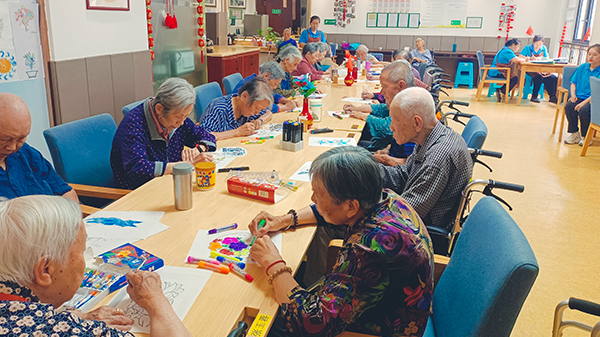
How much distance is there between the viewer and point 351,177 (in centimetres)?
127

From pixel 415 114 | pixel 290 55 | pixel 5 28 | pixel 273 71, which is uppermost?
pixel 5 28

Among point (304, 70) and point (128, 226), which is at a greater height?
point (304, 70)

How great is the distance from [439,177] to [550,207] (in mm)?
2437

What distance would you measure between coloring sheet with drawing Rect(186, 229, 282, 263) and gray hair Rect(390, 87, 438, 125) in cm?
103

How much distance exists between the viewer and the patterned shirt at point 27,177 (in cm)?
190

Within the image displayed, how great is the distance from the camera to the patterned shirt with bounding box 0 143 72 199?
1.90 metres

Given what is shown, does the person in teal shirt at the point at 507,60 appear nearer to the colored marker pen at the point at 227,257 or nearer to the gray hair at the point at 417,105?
the gray hair at the point at 417,105

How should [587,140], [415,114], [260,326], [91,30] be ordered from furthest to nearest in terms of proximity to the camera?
[587,140] → [91,30] → [415,114] → [260,326]

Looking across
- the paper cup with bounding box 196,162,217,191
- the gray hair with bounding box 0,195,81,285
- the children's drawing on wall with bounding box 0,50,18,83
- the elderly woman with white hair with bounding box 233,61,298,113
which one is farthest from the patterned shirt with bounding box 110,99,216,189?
the elderly woman with white hair with bounding box 233,61,298,113

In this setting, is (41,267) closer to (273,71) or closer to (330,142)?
(330,142)

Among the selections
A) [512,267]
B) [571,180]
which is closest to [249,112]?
[512,267]

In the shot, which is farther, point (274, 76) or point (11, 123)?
point (274, 76)

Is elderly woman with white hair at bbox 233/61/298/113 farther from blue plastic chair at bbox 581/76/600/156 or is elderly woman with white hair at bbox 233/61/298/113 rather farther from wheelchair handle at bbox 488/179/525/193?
blue plastic chair at bbox 581/76/600/156

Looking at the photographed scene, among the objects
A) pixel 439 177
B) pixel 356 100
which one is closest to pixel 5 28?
pixel 439 177
